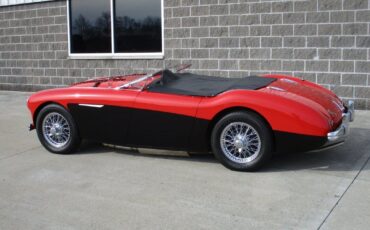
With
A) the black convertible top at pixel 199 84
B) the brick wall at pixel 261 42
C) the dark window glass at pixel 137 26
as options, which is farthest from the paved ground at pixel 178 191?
the dark window glass at pixel 137 26

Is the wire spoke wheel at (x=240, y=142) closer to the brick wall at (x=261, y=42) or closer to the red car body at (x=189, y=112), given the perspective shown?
the red car body at (x=189, y=112)

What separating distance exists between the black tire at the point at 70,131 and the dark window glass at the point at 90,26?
523 cm

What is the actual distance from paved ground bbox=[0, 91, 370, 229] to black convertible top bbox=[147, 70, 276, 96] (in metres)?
0.84

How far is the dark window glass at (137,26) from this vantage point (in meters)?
10.4

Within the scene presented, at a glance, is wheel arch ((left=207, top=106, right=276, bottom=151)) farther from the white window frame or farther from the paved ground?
the white window frame

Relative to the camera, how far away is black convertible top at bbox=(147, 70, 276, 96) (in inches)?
210

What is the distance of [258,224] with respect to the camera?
3672 millimetres

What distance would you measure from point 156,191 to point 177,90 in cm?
138

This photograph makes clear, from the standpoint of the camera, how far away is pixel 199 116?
5125mm

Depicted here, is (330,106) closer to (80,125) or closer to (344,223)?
(344,223)

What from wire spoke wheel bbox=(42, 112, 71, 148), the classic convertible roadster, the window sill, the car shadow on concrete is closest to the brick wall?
the window sill

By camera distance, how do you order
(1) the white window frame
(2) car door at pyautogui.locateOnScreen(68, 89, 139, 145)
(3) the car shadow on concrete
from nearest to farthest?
(3) the car shadow on concrete
(2) car door at pyautogui.locateOnScreen(68, 89, 139, 145)
(1) the white window frame

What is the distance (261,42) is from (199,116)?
441 cm

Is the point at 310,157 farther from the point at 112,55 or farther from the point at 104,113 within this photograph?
the point at 112,55
